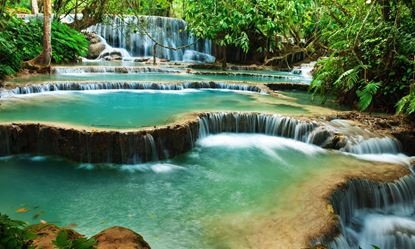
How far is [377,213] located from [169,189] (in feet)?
9.23

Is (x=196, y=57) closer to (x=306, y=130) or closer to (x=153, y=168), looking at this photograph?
(x=306, y=130)

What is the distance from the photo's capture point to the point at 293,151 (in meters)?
6.91

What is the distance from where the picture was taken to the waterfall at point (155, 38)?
22.1 metres

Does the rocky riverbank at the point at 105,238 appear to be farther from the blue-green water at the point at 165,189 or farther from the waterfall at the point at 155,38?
the waterfall at the point at 155,38

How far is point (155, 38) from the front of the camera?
23078 mm

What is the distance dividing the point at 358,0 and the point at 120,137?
6.97 m

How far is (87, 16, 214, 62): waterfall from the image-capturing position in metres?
22.1

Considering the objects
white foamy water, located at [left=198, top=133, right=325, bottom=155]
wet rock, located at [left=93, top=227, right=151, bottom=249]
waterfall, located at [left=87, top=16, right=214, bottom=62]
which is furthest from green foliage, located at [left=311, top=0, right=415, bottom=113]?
waterfall, located at [left=87, top=16, right=214, bottom=62]

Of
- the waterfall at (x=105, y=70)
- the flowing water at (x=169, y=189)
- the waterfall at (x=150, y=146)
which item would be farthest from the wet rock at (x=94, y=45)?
the waterfall at (x=150, y=146)

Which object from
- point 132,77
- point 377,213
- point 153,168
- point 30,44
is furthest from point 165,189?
point 30,44

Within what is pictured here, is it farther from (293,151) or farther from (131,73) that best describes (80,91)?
(293,151)

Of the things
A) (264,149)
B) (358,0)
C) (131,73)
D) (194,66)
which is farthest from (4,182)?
(194,66)

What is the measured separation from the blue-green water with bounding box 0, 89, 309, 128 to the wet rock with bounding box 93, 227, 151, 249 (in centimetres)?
399

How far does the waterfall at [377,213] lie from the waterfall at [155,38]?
1729cm
